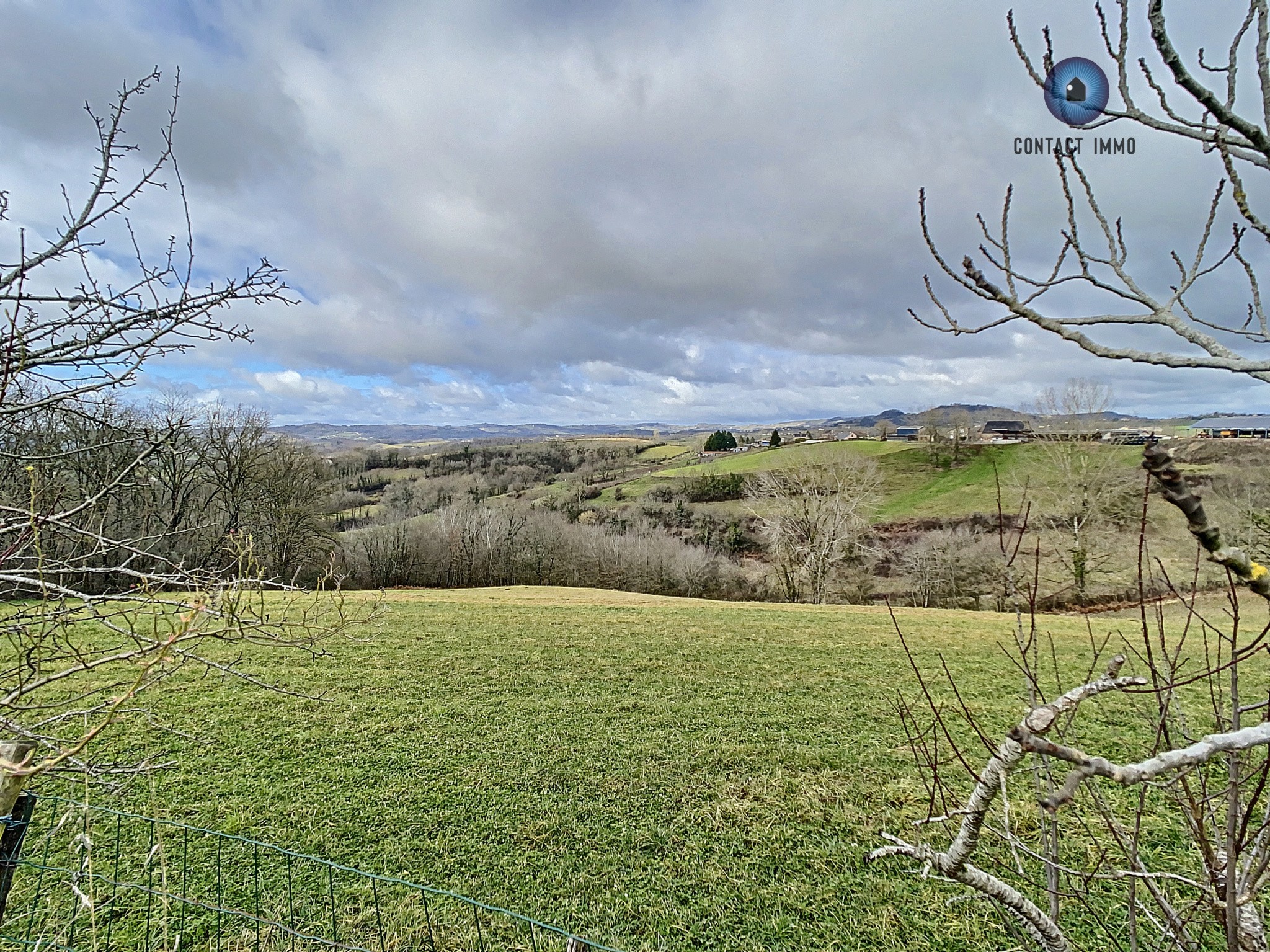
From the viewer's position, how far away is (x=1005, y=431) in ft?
83.9

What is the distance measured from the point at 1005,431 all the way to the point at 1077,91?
1116 inches

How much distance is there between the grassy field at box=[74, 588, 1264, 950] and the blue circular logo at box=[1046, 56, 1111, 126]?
2618 mm

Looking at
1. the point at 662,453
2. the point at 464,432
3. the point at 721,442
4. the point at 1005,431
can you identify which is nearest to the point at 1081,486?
the point at 1005,431

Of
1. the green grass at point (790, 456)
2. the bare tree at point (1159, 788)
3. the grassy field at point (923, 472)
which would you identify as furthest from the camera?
the green grass at point (790, 456)

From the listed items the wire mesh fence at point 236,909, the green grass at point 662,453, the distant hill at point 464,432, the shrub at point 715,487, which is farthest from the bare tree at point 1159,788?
the distant hill at point 464,432

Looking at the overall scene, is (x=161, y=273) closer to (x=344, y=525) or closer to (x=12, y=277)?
(x=12, y=277)

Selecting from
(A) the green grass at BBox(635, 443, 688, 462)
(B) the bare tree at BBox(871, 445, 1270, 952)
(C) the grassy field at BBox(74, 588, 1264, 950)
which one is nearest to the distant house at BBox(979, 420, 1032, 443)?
(C) the grassy field at BBox(74, 588, 1264, 950)

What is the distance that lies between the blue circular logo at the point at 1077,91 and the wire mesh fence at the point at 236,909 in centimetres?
364

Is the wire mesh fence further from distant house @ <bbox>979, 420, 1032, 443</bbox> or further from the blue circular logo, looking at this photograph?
distant house @ <bbox>979, 420, 1032, 443</bbox>

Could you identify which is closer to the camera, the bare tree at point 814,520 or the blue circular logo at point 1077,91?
the blue circular logo at point 1077,91

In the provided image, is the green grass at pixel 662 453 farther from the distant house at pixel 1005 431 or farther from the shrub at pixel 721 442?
the distant house at pixel 1005 431

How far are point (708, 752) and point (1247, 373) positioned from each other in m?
5.26

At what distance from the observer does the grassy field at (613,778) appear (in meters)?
3.39

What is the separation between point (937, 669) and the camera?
800cm
